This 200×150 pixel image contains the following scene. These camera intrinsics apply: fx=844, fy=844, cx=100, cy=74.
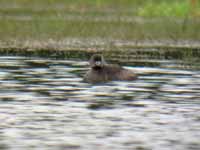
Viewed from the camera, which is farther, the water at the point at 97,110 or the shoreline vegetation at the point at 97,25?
the shoreline vegetation at the point at 97,25

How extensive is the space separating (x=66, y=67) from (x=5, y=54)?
313 centimetres

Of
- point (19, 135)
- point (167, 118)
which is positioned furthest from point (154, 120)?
point (19, 135)

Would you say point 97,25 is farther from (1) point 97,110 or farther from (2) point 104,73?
(1) point 97,110

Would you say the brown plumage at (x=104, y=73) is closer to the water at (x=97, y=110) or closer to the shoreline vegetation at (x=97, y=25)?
the water at (x=97, y=110)

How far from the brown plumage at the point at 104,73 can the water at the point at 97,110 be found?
0.20 metres

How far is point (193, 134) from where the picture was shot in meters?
10.3

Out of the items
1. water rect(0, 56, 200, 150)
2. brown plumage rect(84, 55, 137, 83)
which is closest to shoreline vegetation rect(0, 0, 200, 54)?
brown plumage rect(84, 55, 137, 83)

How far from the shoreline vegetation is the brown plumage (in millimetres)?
5431

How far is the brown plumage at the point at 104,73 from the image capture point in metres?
15.7

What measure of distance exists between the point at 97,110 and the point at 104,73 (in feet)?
13.3

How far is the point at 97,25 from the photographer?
28828mm

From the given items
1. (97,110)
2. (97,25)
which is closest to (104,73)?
(97,110)

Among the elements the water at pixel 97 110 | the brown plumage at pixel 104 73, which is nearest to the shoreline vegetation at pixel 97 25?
the brown plumage at pixel 104 73

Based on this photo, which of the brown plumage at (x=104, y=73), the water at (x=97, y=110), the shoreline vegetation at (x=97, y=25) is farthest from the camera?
the shoreline vegetation at (x=97, y=25)
